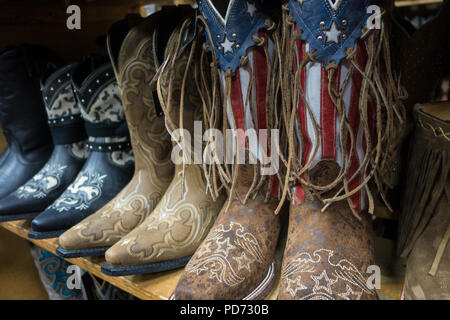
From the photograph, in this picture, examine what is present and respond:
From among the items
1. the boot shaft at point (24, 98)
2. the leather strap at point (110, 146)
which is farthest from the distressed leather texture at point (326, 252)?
the boot shaft at point (24, 98)

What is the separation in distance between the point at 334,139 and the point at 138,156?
1.48 feet

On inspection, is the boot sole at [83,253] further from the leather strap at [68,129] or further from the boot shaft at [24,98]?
the boot shaft at [24,98]

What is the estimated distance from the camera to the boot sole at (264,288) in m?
0.56

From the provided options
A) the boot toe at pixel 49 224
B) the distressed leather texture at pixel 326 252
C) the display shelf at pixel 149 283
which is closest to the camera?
the distressed leather texture at pixel 326 252

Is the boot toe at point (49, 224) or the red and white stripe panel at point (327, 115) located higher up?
the red and white stripe panel at point (327, 115)

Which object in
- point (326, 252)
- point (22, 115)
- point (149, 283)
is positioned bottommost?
point (149, 283)

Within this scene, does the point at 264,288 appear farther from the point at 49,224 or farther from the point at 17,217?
the point at 17,217

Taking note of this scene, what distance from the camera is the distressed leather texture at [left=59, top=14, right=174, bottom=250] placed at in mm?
736

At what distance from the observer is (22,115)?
109 cm

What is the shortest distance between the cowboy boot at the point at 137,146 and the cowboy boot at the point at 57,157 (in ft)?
0.86

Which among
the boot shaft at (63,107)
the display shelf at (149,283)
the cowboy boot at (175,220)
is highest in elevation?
the boot shaft at (63,107)

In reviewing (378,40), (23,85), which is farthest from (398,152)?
(23,85)

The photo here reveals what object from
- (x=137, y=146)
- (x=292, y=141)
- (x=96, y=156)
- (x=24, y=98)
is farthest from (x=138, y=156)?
(x=24, y=98)

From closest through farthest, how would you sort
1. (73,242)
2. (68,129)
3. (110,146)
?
(73,242) < (110,146) < (68,129)
